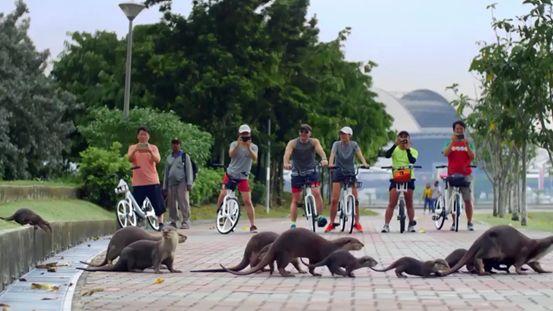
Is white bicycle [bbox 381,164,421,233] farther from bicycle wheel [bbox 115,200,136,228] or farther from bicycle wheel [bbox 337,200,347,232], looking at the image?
bicycle wheel [bbox 115,200,136,228]

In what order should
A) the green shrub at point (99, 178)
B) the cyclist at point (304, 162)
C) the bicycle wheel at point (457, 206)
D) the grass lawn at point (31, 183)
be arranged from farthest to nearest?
1. the green shrub at point (99, 178)
2. the bicycle wheel at point (457, 206)
3. the cyclist at point (304, 162)
4. the grass lawn at point (31, 183)

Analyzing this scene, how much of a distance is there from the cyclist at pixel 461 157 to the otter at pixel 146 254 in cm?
1101

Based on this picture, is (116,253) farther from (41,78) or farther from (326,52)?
(326,52)

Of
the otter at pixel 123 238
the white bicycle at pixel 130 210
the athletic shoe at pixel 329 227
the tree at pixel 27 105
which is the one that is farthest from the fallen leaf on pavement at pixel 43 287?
the tree at pixel 27 105

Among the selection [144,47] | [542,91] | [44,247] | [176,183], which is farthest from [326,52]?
[44,247]

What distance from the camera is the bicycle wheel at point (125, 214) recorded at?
22.7 meters

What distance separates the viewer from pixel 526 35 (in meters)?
29.6

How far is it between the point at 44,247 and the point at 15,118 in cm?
3617

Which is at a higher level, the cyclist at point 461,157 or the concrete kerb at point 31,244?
the cyclist at point 461,157

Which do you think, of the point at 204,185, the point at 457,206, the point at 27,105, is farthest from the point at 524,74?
the point at 27,105

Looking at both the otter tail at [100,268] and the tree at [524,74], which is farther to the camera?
the tree at [524,74]

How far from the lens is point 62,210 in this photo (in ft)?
66.3

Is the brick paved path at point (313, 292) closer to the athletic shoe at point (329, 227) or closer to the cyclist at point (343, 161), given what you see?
the athletic shoe at point (329, 227)

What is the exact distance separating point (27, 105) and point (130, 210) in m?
28.2
